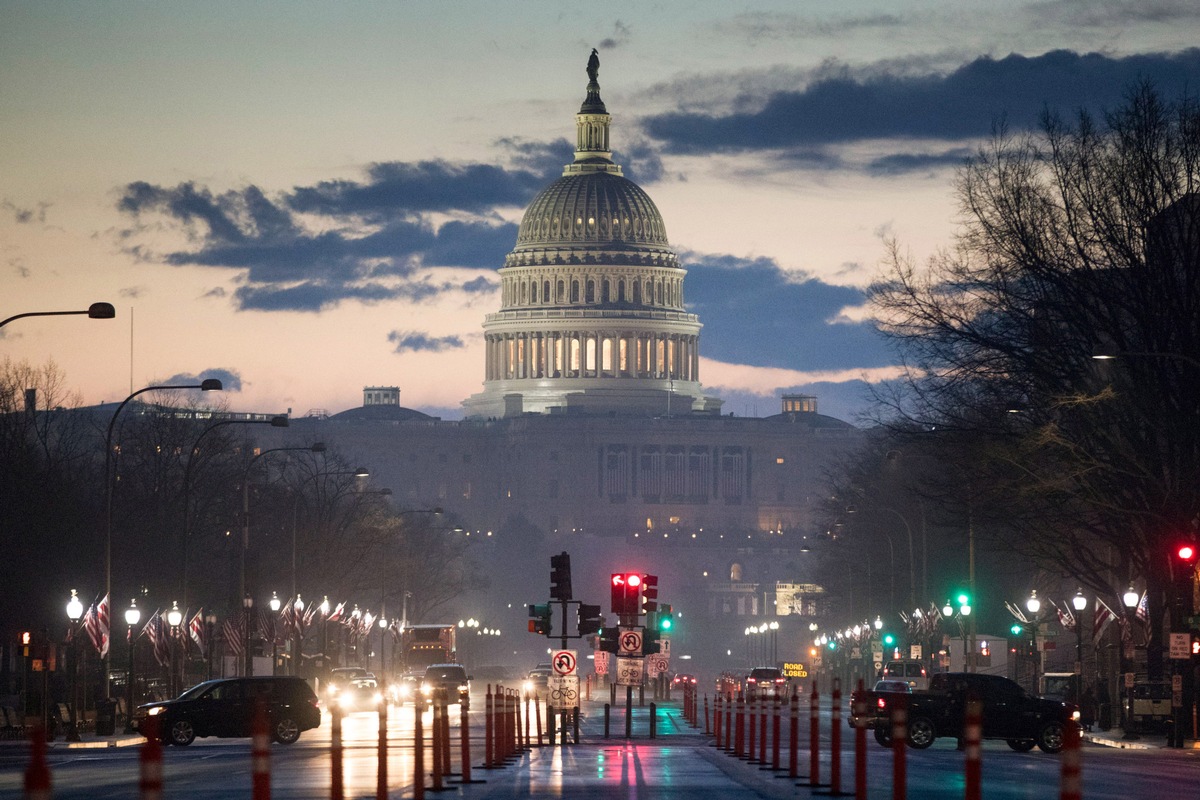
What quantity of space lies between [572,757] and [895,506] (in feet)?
246

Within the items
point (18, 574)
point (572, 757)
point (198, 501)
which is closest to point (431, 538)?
point (198, 501)

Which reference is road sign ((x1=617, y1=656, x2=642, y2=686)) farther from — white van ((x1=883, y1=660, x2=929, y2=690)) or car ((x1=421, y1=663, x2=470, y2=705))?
white van ((x1=883, y1=660, x2=929, y2=690))

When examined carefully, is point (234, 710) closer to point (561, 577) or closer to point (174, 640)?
point (561, 577)

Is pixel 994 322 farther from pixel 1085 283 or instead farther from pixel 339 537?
pixel 339 537

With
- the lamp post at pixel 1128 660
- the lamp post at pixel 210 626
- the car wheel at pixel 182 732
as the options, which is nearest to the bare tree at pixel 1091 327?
the lamp post at pixel 1128 660

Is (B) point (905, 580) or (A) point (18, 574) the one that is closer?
(A) point (18, 574)

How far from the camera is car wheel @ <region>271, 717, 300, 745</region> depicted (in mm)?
49781

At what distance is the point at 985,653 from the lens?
90938 mm

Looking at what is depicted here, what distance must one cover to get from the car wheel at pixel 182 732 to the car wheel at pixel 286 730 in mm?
1803

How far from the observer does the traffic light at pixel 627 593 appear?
2105 inches

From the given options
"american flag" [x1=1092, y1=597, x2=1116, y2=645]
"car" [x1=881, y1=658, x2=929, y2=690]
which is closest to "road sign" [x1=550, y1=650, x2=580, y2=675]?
"american flag" [x1=1092, y1=597, x2=1116, y2=645]

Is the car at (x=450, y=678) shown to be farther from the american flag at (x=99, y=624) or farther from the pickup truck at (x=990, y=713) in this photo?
the pickup truck at (x=990, y=713)

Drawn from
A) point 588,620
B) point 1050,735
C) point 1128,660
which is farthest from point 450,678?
point 1050,735

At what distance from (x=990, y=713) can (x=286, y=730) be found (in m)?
15.0
